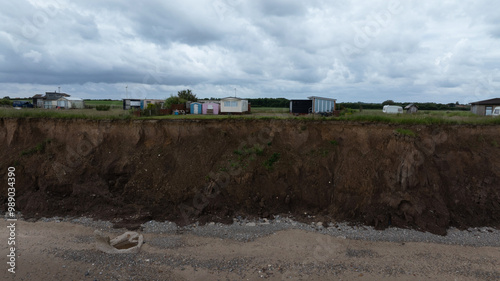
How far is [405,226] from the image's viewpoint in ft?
53.4

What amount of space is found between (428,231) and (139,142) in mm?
19542

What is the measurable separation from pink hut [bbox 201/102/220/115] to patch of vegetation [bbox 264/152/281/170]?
1748cm

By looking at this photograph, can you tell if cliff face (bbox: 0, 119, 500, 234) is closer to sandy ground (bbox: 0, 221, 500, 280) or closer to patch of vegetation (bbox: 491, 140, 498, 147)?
patch of vegetation (bbox: 491, 140, 498, 147)

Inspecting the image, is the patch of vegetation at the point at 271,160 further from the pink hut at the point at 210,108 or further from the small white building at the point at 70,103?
the small white building at the point at 70,103

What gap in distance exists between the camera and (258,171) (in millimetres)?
19203

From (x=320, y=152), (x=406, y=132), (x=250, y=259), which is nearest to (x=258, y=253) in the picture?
(x=250, y=259)

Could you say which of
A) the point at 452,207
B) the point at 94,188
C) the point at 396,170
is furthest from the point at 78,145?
the point at 452,207

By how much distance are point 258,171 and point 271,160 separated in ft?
4.22

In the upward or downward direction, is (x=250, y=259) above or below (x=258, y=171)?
below

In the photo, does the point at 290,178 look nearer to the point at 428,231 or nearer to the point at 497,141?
the point at 428,231

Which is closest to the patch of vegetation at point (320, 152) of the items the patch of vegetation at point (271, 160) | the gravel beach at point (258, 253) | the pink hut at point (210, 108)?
the patch of vegetation at point (271, 160)

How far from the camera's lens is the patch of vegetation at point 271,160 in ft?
63.7

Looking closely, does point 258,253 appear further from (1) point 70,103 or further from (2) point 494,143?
(1) point 70,103

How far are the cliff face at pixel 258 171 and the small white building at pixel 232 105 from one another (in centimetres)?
1178
